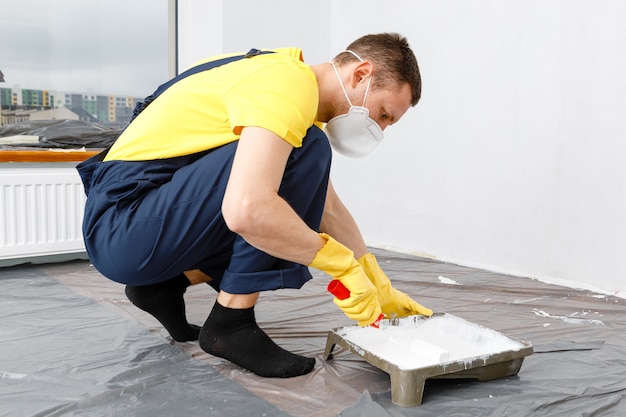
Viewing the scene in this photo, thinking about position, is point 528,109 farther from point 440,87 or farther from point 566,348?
point 566,348

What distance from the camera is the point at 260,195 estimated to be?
3.14 feet

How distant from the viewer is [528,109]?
7.04ft

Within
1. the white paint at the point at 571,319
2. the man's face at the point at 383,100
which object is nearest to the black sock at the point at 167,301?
the man's face at the point at 383,100

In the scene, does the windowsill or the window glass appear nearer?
the windowsill

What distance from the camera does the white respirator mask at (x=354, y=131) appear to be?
3.91ft

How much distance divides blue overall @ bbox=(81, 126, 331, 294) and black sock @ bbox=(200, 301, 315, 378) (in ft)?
0.23

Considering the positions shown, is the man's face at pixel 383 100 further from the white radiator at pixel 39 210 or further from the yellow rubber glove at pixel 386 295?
the white radiator at pixel 39 210

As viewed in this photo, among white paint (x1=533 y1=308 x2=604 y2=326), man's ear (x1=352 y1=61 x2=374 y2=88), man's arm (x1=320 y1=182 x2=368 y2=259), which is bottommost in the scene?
white paint (x1=533 y1=308 x2=604 y2=326)

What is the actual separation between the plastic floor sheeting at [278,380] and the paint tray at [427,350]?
3 cm

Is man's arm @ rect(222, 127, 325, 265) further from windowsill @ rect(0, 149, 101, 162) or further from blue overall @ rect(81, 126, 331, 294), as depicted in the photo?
windowsill @ rect(0, 149, 101, 162)

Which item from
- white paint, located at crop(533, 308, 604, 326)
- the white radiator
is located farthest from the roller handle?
the white radiator

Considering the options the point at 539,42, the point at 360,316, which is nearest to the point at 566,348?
the point at 360,316

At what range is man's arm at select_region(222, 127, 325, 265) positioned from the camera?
0.95 metres

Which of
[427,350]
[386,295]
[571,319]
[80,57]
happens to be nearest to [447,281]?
[571,319]
